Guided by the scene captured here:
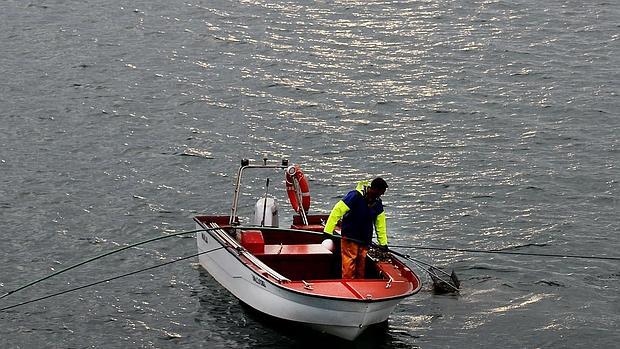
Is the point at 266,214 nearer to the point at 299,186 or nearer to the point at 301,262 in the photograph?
the point at 299,186

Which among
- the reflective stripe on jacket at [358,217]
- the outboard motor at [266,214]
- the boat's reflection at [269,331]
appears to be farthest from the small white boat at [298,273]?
the reflective stripe on jacket at [358,217]

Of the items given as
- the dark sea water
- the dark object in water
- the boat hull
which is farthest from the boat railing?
the dark object in water

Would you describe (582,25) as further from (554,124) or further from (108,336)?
(108,336)

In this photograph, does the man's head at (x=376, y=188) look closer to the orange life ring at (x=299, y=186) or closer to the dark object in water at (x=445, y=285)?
the dark object in water at (x=445, y=285)

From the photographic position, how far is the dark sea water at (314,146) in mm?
22500

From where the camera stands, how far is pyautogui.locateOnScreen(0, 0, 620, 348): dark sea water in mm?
22500

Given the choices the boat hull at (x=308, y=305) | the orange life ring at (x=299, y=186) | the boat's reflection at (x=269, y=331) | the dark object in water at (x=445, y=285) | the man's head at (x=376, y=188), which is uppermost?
the man's head at (x=376, y=188)

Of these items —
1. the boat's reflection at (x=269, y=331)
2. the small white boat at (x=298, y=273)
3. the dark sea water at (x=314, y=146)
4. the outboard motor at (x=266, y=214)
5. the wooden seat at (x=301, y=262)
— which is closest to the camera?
the small white boat at (x=298, y=273)

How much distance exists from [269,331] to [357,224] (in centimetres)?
283

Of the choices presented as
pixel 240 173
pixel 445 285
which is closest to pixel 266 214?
pixel 240 173

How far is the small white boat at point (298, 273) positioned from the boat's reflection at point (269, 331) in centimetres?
41

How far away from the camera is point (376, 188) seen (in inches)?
791

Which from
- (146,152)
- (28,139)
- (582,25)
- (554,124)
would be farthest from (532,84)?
(28,139)

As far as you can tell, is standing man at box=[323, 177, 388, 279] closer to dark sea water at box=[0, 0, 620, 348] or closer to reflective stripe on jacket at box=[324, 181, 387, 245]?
reflective stripe on jacket at box=[324, 181, 387, 245]
